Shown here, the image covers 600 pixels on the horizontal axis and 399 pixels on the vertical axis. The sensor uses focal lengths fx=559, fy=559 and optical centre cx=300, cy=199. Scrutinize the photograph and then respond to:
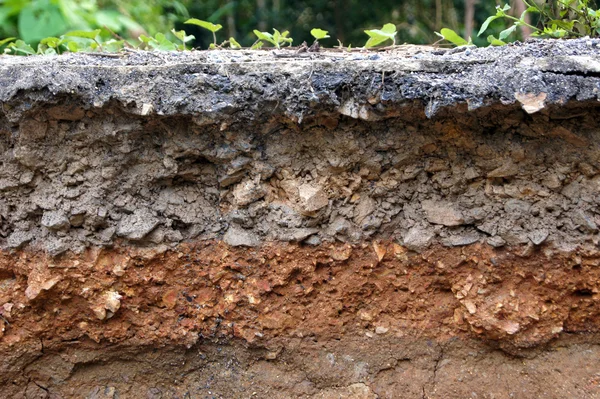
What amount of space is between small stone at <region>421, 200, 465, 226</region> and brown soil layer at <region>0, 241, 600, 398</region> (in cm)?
9

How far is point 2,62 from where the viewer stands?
177 centimetres

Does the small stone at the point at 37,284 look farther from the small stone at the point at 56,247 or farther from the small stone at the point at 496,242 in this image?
the small stone at the point at 496,242

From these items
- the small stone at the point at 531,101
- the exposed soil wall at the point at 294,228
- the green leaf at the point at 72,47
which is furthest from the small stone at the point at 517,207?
the green leaf at the point at 72,47

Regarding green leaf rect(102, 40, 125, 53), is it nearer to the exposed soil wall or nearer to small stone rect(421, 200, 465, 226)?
the exposed soil wall

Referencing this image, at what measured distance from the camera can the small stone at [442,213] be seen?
1.80 metres

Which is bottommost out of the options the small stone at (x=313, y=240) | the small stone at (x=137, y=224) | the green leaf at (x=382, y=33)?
the small stone at (x=313, y=240)

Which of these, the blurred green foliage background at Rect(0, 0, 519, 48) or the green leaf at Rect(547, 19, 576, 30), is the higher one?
the green leaf at Rect(547, 19, 576, 30)

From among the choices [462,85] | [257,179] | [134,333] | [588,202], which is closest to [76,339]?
[134,333]

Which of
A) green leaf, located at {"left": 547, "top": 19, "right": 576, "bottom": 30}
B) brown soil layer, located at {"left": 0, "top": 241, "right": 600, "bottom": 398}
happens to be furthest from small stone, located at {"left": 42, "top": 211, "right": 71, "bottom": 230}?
green leaf, located at {"left": 547, "top": 19, "right": 576, "bottom": 30}

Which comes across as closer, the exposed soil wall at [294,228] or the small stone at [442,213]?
the exposed soil wall at [294,228]

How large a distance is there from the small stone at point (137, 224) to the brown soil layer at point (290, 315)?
0.25ft

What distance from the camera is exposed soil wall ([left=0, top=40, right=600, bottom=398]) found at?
162cm

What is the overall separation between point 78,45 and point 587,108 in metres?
1.95

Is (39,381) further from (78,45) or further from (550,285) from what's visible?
(550,285)
